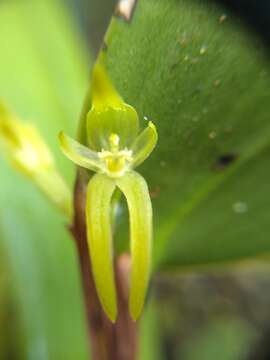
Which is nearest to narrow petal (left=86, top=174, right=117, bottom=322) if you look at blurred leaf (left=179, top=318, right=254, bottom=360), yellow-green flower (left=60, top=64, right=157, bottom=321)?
yellow-green flower (left=60, top=64, right=157, bottom=321)

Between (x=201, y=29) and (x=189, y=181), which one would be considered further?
(x=189, y=181)

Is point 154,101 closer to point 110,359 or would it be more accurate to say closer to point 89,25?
point 110,359

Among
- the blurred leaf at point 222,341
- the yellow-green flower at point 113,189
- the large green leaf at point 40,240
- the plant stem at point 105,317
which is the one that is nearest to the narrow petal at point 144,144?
the yellow-green flower at point 113,189

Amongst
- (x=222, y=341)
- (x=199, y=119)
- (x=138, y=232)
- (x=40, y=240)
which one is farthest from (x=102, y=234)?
(x=222, y=341)

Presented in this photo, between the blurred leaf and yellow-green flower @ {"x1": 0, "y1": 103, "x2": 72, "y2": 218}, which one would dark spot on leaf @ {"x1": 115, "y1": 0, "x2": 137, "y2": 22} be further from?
the blurred leaf

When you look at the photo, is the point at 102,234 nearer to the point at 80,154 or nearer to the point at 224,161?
the point at 80,154

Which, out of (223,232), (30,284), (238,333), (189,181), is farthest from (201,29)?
(238,333)

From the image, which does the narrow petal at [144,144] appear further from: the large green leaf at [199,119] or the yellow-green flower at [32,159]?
the yellow-green flower at [32,159]
